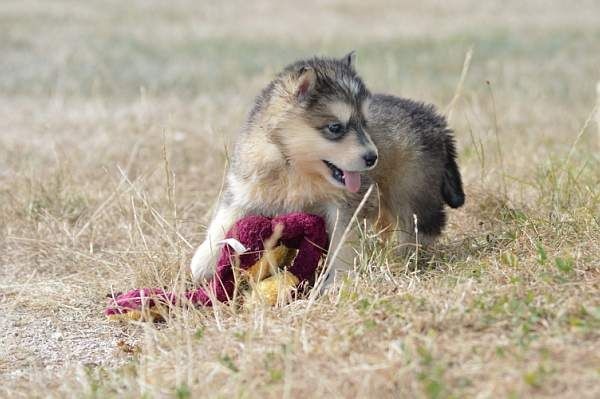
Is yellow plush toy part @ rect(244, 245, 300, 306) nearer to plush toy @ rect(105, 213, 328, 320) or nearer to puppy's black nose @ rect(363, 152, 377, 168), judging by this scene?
plush toy @ rect(105, 213, 328, 320)

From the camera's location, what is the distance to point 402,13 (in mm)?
22219

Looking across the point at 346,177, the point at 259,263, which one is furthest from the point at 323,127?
→ the point at 259,263

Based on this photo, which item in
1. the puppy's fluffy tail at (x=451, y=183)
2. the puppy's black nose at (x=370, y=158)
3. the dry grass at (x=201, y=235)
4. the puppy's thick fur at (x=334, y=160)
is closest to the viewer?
the dry grass at (x=201, y=235)

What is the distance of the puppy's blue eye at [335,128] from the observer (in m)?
5.50

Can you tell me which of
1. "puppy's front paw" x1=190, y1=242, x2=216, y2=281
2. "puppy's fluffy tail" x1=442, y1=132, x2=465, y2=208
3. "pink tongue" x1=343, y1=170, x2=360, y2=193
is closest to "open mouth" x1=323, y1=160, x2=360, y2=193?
"pink tongue" x1=343, y1=170, x2=360, y2=193

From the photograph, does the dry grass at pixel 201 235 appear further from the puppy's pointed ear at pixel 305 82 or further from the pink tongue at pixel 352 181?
the puppy's pointed ear at pixel 305 82

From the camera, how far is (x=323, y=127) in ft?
18.0

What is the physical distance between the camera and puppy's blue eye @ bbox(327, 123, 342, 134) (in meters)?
5.50

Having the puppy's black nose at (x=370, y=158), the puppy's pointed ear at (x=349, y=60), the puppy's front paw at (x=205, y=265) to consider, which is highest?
the puppy's pointed ear at (x=349, y=60)

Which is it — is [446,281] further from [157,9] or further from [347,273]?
[157,9]

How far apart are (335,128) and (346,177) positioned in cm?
29

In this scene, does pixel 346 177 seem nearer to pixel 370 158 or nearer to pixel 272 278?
pixel 370 158

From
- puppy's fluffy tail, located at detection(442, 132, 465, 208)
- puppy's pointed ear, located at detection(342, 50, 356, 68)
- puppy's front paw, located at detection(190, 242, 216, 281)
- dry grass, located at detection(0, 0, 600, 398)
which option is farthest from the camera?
puppy's fluffy tail, located at detection(442, 132, 465, 208)

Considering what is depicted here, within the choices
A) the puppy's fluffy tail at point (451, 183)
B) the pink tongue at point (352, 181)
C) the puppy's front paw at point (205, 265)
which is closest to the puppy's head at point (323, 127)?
the pink tongue at point (352, 181)
